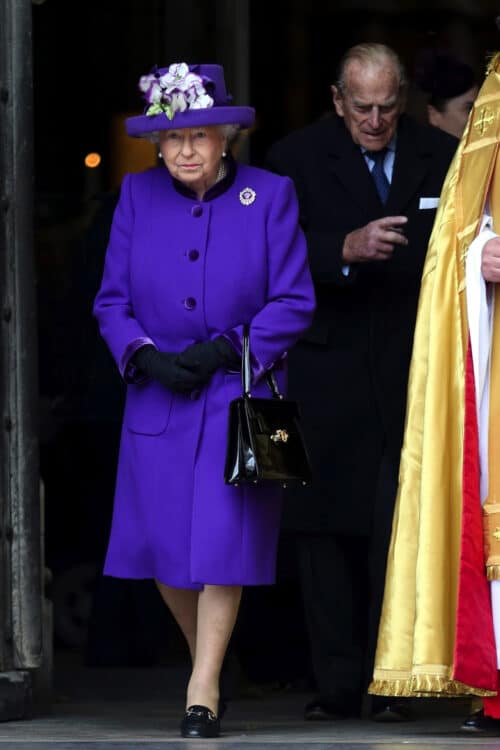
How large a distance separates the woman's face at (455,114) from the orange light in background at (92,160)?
84.4 inches

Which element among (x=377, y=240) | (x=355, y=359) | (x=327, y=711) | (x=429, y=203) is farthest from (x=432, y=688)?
(x=429, y=203)

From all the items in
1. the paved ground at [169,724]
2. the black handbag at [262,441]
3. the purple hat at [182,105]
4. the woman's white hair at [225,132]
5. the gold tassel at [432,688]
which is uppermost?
the purple hat at [182,105]

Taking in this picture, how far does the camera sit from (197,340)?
595cm

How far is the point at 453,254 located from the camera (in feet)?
19.6

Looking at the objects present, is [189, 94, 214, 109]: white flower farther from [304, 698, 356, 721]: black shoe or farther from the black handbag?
[304, 698, 356, 721]: black shoe

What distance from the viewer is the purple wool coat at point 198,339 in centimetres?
584

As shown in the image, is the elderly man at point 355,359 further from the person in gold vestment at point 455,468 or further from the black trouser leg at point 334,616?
the person in gold vestment at point 455,468

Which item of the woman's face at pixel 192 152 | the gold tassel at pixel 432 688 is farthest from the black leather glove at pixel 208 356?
the gold tassel at pixel 432 688

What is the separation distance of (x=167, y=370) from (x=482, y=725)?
1.28 m

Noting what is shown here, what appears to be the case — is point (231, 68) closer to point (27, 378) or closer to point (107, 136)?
point (107, 136)

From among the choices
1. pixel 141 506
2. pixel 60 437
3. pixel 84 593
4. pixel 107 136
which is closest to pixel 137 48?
pixel 107 136

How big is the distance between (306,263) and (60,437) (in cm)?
286

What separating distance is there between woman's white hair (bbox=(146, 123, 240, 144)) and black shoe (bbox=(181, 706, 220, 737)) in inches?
61.2

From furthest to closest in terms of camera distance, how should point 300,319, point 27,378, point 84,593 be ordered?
point 84,593, point 27,378, point 300,319
